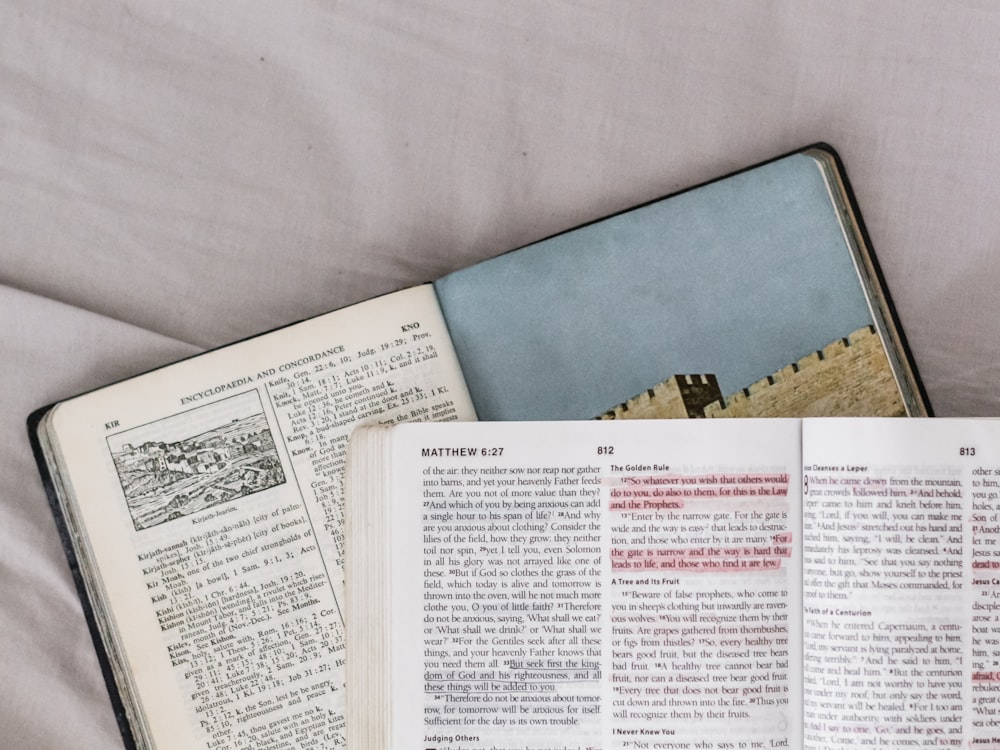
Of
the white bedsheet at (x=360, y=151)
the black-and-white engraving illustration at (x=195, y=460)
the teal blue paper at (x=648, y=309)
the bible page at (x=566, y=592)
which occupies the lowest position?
the bible page at (x=566, y=592)

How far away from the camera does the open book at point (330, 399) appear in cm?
52

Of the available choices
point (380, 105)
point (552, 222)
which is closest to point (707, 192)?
point (552, 222)

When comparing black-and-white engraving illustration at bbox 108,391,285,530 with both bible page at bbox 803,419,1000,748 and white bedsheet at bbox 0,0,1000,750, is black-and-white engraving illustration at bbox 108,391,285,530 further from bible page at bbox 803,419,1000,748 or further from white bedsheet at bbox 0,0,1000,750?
bible page at bbox 803,419,1000,748

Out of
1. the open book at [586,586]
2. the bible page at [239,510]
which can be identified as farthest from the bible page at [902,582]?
the bible page at [239,510]

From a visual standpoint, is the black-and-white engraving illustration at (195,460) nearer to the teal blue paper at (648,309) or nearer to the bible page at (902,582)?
the teal blue paper at (648,309)

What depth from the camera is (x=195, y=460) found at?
0.52 m

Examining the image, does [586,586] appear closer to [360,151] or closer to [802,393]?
[802,393]

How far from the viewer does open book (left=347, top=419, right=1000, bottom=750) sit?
48cm

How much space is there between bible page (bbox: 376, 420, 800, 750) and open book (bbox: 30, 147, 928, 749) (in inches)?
1.6

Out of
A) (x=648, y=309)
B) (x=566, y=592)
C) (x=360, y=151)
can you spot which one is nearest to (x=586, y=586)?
(x=566, y=592)

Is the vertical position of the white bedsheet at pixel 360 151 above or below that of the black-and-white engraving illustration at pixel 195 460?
above

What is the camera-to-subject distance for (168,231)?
54 cm

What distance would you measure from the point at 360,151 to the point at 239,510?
0.21m

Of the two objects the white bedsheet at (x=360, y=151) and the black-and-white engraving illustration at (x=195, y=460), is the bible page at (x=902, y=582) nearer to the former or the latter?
the white bedsheet at (x=360, y=151)
